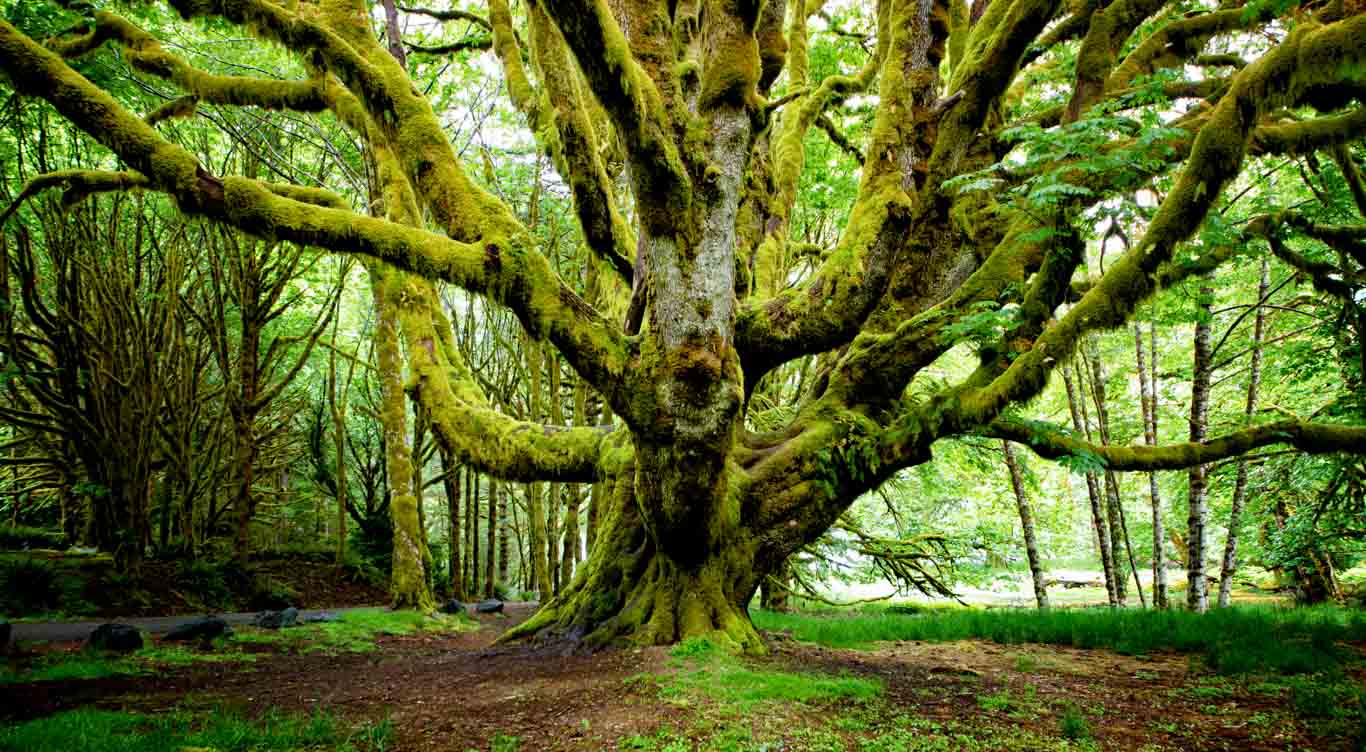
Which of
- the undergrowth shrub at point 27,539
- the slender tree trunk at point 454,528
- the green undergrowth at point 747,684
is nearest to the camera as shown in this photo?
the green undergrowth at point 747,684

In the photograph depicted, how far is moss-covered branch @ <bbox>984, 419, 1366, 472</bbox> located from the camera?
4785 millimetres

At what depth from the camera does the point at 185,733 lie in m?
3.23

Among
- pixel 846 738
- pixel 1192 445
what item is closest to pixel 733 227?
pixel 846 738

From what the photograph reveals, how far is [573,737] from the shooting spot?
10.4 feet

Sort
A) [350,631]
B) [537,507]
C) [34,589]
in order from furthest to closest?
[537,507] → [34,589] → [350,631]

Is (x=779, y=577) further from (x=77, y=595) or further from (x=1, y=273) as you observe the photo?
(x=1, y=273)

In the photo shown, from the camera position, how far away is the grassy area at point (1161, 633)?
15.9 feet

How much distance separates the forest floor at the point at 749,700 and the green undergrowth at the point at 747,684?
0.04 feet

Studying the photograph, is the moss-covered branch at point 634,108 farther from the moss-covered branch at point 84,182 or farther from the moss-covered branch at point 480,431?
the moss-covered branch at point 84,182

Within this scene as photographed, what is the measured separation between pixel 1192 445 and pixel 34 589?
1257 centimetres

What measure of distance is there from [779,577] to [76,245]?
10892 millimetres

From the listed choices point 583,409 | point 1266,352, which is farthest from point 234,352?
point 1266,352

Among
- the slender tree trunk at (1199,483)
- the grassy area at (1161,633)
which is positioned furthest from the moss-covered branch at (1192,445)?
the slender tree trunk at (1199,483)

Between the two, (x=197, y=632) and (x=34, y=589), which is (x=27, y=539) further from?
(x=197, y=632)
